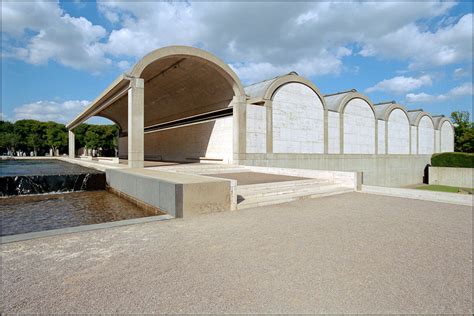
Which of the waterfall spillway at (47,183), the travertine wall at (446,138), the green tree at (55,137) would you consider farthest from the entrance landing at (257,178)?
the green tree at (55,137)

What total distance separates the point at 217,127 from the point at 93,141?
46.8 m

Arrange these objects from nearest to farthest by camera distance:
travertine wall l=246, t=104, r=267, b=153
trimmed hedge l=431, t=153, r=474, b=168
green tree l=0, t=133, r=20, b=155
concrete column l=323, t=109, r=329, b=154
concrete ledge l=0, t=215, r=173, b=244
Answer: concrete ledge l=0, t=215, r=173, b=244 → travertine wall l=246, t=104, r=267, b=153 → concrete column l=323, t=109, r=329, b=154 → trimmed hedge l=431, t=153, r=474, b=168 → green tree l=0, t=133, r=20, b=155

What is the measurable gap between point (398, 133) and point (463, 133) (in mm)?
19060

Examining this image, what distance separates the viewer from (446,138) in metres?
41.0

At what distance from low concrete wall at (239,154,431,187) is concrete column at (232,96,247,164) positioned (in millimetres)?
380

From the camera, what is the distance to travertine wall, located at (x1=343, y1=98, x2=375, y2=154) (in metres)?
25.5

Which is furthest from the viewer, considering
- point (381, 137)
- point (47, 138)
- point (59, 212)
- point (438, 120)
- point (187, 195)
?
point (47, 138)

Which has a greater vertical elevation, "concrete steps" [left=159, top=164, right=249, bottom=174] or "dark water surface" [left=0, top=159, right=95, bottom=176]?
"concrete steps" [left=159, top=164, right=249, bottom=174]

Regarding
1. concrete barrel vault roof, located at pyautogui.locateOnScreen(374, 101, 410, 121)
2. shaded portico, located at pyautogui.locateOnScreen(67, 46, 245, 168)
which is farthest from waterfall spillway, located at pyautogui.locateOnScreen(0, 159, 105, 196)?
concrete barrel vault roof, located at pyautogui.locateOnScreen(374, 101, 410, 121)

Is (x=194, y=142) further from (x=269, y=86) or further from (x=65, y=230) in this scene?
(x=65, y=230)

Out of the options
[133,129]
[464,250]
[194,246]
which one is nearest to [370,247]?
[464,250]

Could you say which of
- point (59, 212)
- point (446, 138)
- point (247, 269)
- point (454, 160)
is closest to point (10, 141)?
point (59, 212)

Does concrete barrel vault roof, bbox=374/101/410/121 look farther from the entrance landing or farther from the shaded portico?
the entrance landing

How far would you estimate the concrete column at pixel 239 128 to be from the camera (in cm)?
1783
